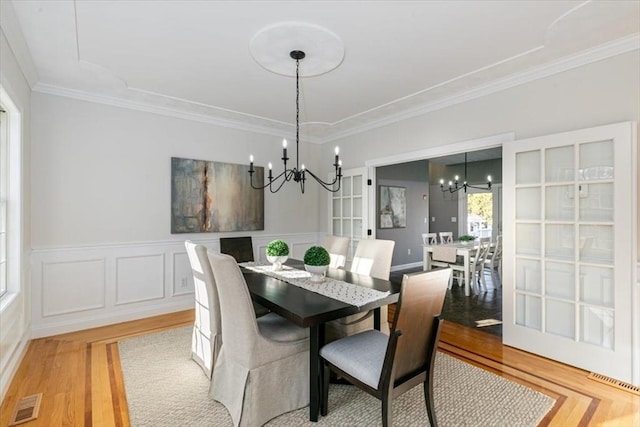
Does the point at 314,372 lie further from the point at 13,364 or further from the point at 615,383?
the point at 13,364

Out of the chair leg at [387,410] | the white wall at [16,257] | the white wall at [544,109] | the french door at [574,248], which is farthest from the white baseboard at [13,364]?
the white wall at [544,109]

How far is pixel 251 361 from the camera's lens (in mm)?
1867

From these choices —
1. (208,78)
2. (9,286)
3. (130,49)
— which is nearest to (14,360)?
(9,286)

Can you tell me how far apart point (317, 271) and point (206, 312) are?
0.88 meters

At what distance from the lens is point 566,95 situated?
273cm

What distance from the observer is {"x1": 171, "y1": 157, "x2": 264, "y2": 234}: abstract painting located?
4059mm

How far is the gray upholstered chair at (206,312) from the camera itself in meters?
2.21

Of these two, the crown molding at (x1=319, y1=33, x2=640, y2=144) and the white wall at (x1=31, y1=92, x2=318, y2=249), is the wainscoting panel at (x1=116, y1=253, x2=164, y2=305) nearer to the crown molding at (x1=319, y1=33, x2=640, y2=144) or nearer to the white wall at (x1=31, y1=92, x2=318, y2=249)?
the white wall at (x1=31, y1=92, x2=318, y2=249)

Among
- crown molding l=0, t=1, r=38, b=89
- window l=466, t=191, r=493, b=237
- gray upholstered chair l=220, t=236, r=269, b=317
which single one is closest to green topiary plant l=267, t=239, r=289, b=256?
gray upholstered chair l=220, t=236, r=269, b=317

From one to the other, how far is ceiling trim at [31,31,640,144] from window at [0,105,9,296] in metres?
0.81

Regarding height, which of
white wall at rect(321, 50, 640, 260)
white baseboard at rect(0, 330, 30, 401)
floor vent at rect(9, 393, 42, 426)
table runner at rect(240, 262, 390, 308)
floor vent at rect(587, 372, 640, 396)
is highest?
white wall at rect(321, 50, 640, 260)

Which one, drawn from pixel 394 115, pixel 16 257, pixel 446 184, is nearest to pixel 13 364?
pixel 16 257

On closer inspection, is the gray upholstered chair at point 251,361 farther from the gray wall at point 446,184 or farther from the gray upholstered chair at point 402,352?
the gray wall at point 446,184

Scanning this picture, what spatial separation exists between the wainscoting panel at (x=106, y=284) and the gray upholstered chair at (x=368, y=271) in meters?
2.25
